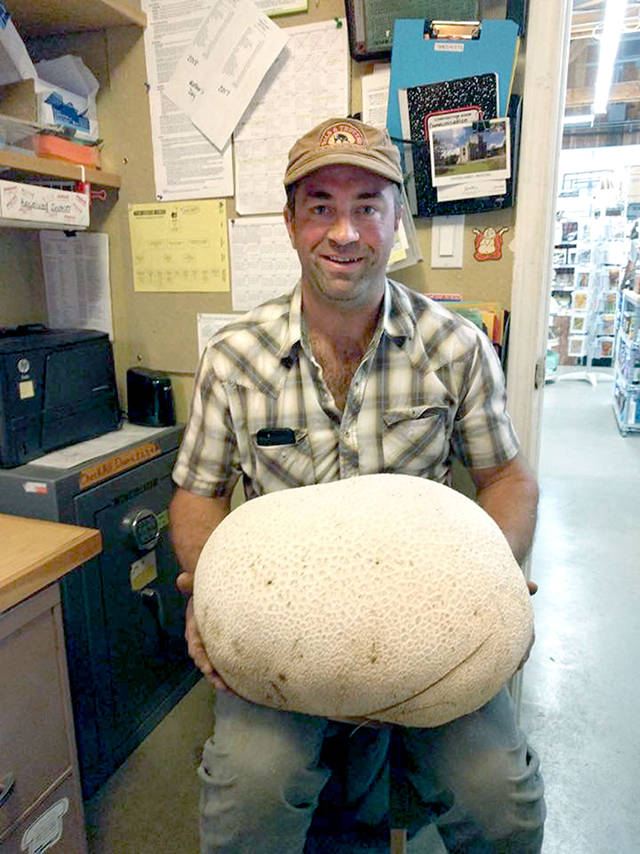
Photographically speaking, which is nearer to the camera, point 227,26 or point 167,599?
point 227,26

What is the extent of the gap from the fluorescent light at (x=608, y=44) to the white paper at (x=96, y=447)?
400cm

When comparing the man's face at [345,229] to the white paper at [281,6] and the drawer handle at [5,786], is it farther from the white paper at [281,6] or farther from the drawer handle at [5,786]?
the drawer handle at [5,786]

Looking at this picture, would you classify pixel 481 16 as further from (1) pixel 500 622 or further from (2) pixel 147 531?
(2) pixel 147 531

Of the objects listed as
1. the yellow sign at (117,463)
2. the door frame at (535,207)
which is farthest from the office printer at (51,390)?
the door frame at (535,207)

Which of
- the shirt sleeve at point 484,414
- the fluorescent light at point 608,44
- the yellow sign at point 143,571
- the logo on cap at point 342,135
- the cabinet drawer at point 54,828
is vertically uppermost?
the fluorescent light at point 608,44

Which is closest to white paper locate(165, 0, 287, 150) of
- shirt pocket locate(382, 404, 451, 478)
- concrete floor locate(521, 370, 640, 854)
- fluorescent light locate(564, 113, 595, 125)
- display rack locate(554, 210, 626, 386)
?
shirt pocket locate(382, 404, 451, 478)

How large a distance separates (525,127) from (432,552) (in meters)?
1.00

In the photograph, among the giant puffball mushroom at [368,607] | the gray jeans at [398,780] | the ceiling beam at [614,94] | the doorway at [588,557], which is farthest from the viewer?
the ceiling beam at [614,94]

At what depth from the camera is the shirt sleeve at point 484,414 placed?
1.09 m

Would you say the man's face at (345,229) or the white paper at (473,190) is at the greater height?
the white paper at (473,190)

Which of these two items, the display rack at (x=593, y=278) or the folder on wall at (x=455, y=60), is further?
the display rack at (x=593, y=278)

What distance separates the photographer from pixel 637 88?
588 centimetres

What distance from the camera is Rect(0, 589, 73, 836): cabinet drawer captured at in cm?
95

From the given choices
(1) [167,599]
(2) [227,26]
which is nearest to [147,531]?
(1) [167,599]
